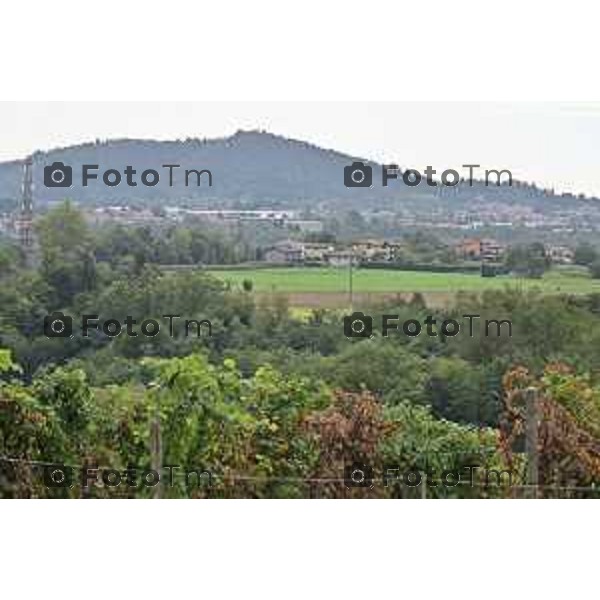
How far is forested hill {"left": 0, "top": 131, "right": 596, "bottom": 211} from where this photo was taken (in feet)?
12.6

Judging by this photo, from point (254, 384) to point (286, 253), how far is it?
1.32 ft

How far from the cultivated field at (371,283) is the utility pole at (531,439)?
0.37 meters

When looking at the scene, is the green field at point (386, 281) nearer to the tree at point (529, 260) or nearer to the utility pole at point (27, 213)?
the tree at point (529, 260)

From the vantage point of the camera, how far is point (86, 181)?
387cm

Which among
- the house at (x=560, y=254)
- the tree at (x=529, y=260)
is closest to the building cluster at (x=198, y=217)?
the tree at (x=529, y=260)

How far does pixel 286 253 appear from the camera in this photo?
13.3 ft

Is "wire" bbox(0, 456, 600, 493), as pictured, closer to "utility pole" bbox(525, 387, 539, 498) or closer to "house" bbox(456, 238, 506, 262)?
"utility pole" bbox(525, 387, 539, 498)

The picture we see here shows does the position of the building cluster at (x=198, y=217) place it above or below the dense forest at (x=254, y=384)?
above

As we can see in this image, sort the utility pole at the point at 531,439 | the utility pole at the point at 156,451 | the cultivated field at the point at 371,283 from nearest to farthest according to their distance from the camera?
the utility pole at the point at 531,439 → the utility pole at the point at 156,451 → the cultivated field at the point at 371,283

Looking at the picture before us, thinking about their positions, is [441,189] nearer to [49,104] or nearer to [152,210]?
[152,210]

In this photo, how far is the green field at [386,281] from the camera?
3.93 metres

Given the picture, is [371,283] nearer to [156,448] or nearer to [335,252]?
[335,252]

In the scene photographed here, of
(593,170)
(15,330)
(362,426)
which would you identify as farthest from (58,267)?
(593,170)

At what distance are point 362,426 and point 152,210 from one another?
2.91 ft
